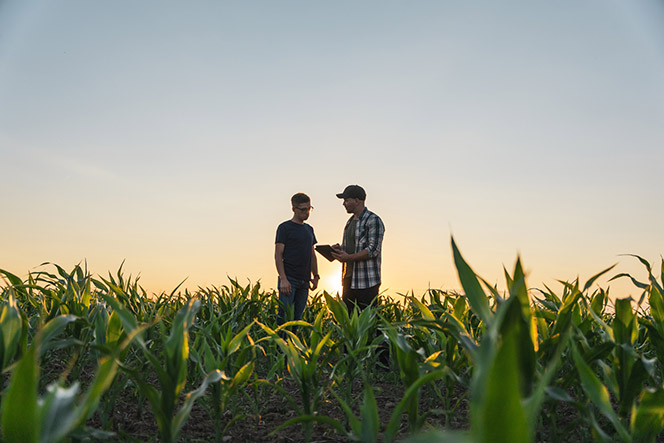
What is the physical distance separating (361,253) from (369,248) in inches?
3.4

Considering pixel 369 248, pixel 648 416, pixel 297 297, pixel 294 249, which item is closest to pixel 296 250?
pixel 294 249

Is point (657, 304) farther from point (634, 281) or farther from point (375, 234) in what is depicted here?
point (375, 234)

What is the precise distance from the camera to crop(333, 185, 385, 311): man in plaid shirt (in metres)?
4.42

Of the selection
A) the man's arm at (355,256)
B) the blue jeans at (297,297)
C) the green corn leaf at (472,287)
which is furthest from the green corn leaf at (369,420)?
the blue jeans at (297,297)

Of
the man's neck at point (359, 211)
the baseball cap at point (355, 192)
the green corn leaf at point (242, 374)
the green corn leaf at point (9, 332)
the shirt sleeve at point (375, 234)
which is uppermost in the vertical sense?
the baseball cap at point (355, 192)

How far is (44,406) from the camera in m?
0.98

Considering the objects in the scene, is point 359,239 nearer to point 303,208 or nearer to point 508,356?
point 303,208

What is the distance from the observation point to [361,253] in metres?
4.37

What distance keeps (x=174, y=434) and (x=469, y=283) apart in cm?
93

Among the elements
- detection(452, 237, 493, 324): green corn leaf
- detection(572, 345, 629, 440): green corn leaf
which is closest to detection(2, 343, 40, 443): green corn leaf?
detection(452, 237, 493, 324): green corn leaf

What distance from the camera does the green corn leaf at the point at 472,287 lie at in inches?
50.7

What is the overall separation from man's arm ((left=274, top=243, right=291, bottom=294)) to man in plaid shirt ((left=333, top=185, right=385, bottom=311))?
509mm

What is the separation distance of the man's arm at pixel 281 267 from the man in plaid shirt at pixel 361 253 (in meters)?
0.51

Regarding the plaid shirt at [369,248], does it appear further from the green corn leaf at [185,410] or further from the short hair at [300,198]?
the green corn leaf at [185,410]
